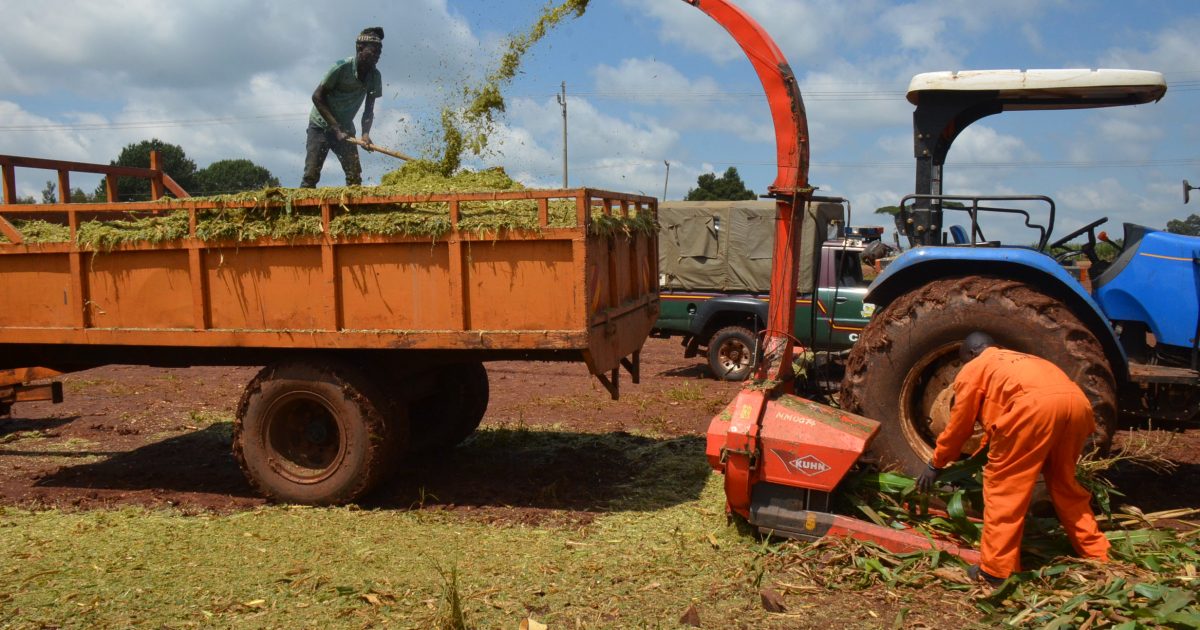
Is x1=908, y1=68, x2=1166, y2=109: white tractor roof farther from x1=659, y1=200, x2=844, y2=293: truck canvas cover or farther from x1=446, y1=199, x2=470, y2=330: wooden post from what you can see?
x1=659, y1=200, x2=844, y2=293: truck canvas cover

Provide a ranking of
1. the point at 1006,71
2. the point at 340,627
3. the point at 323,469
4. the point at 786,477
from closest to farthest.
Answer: the point at 340,627 < the point at 786,477 < the point at 1006,71 < the point at 323,469

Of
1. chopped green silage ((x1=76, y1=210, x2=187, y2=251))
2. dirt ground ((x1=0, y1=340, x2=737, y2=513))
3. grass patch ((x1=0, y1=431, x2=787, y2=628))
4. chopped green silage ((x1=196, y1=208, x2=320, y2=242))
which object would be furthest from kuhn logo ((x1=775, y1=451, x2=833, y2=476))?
chopped green silage ((x1=76, y1=210, x2=187, y2=251))

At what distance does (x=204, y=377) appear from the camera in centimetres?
1227

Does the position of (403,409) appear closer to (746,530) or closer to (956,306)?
(746,530)

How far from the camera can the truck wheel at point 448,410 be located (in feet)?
24.6

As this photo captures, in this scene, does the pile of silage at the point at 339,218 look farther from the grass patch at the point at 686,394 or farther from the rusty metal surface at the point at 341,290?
the grass patch at the point at 686,394

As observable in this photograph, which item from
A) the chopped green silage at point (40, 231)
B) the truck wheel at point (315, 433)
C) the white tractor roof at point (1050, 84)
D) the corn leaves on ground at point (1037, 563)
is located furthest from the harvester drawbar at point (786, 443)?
the chopped green silage at point (40, 231)

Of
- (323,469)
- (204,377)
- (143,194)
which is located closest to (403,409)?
(323,469)

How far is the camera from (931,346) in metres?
5.38

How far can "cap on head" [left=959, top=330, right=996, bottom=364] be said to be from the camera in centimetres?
484

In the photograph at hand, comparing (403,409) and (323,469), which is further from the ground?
(403,409)

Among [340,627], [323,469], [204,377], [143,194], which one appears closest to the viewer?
[340,627]

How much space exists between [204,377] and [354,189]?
7.45m

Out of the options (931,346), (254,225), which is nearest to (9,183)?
(254,225)
